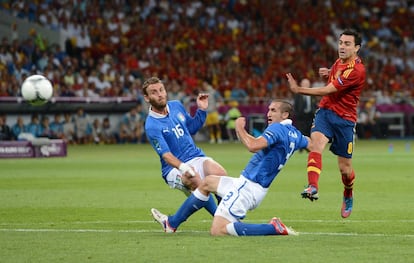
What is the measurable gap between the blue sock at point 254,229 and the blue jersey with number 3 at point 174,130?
1.51 m

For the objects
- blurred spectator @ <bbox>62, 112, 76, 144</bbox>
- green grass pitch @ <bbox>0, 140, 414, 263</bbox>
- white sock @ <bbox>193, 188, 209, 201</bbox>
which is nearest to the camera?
green grass pitch @ <bbox>0, 140, 414, 263</bbox>

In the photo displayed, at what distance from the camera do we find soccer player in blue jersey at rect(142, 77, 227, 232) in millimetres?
12133

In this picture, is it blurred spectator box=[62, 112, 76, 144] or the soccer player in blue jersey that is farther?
blurred spectator box=[62, 112, 76, 144]

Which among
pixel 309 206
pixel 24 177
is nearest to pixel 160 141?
pixel 309 206

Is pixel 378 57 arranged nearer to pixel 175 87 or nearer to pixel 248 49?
pixel 248 49

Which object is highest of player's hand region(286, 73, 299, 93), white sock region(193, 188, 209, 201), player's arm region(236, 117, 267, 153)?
player's hand region(286, 73, 299, 93)

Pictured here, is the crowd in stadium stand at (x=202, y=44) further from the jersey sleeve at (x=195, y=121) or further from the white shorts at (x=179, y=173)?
the white shorts at (x=179, y=173)

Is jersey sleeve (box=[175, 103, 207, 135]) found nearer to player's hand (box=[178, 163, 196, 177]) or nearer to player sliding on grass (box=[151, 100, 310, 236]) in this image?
player's hand (box=[178, 163, 196, 177])

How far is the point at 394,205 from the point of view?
1527 cm

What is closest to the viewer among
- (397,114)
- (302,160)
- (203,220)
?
(203,220)

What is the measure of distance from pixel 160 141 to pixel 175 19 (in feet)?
103

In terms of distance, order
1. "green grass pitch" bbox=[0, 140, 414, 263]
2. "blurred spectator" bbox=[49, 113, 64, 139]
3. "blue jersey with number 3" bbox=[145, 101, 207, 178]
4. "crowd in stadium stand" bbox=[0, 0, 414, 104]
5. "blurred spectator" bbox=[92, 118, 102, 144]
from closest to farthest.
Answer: "green grass pitch" bbox=[0, 140, 414, 263] → "blue jersey with number 3" bbox=[145, 101, 207, 178] → "blurred spectator" bbox=[49, 113, 64, 139] → "blurred spectator" bbox=[92, 118, 102, 144] → "crowd in stadium stand" bbox=[0, 0, 414, 104]

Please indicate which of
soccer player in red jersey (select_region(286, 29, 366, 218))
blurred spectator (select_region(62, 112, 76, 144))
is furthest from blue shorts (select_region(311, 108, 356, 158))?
blurred spectator (select_region(62, 112, 76, 144))

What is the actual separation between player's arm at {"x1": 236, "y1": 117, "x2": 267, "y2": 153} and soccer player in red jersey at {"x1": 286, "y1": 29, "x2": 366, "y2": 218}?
7.88 ft
